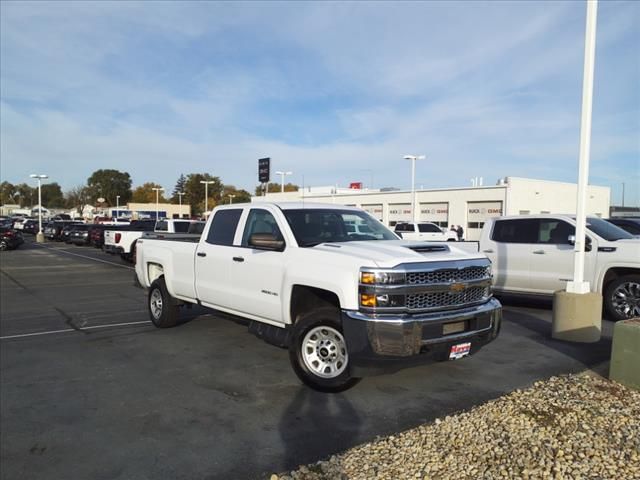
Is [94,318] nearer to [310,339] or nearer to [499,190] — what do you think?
[310,339]

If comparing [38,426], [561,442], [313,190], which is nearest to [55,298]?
[38,426]

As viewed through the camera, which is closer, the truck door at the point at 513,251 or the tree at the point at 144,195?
the truck door at the point at 513,251

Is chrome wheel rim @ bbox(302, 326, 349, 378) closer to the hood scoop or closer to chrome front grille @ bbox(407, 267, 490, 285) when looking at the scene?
chrome front grille @ bbox(407, 267, 490, 285)

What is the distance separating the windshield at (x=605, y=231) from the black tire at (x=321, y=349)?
6.39m

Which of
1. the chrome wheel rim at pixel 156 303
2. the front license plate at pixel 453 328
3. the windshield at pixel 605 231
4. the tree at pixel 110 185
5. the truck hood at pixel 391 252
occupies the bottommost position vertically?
the chrome wheel rim at pixel 156 303

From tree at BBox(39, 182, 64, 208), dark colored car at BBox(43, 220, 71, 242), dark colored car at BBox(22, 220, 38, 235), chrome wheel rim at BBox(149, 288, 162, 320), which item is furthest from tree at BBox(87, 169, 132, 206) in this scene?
chrome wheel rim at BBox(149, 288, 162, 320)

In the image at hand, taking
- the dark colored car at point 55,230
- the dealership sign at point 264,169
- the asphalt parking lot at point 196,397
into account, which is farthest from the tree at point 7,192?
the asphalt parking lot at point 196,397

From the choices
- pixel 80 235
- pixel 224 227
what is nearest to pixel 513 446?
pixel 224 227

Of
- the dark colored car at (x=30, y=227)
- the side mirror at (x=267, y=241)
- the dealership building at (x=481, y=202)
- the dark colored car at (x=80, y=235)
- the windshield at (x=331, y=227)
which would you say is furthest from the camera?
the dark colored car at (x=30, y=227)

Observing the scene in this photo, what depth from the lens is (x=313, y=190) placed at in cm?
6669

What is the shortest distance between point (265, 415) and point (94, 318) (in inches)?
231

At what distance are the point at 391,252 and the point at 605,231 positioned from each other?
20.6 feet

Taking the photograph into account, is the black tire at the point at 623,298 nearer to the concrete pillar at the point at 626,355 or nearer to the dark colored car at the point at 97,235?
the concrete pillar at the point at 626,355

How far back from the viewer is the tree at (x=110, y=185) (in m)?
123
